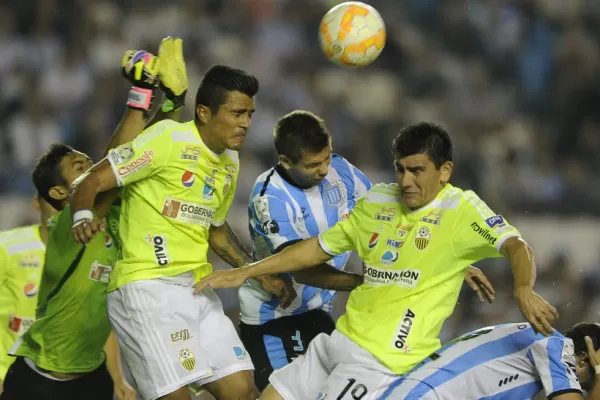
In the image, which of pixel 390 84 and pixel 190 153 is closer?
pixel 190 153

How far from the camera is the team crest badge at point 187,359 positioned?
18.5ft

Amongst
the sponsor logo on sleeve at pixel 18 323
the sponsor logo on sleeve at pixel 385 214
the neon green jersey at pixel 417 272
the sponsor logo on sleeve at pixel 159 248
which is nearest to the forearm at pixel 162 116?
the sponsor logo on sleeve at pixel 159 248

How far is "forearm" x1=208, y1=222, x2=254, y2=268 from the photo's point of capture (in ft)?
21.0

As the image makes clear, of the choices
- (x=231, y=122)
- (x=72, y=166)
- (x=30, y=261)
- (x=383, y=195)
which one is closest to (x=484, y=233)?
(x=383, y=195)

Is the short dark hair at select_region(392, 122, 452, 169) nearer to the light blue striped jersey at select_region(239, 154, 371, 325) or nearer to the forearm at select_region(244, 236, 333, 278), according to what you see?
the forearm at select_region(244, 236, 333, 278)

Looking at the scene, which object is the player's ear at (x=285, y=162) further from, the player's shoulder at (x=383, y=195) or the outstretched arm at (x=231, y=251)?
the player's shoulder at (x=383, y=195)

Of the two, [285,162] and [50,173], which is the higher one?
[285,162]

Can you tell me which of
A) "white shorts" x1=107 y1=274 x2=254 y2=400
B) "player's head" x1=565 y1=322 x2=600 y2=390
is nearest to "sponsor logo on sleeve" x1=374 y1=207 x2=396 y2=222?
"white shorts" x1=107 y1=274 x2=254 y2=400

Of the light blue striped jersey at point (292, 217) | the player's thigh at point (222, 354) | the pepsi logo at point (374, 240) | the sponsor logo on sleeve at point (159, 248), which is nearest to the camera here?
the pepsi logo at point (374, 240)

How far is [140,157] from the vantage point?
569 cm

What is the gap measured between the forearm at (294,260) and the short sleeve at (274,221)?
67cm

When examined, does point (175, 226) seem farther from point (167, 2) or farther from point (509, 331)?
point (167, 2)

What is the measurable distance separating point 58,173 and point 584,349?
10.7 feet

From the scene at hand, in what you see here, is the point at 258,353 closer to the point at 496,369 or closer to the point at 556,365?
the point at 496,369
